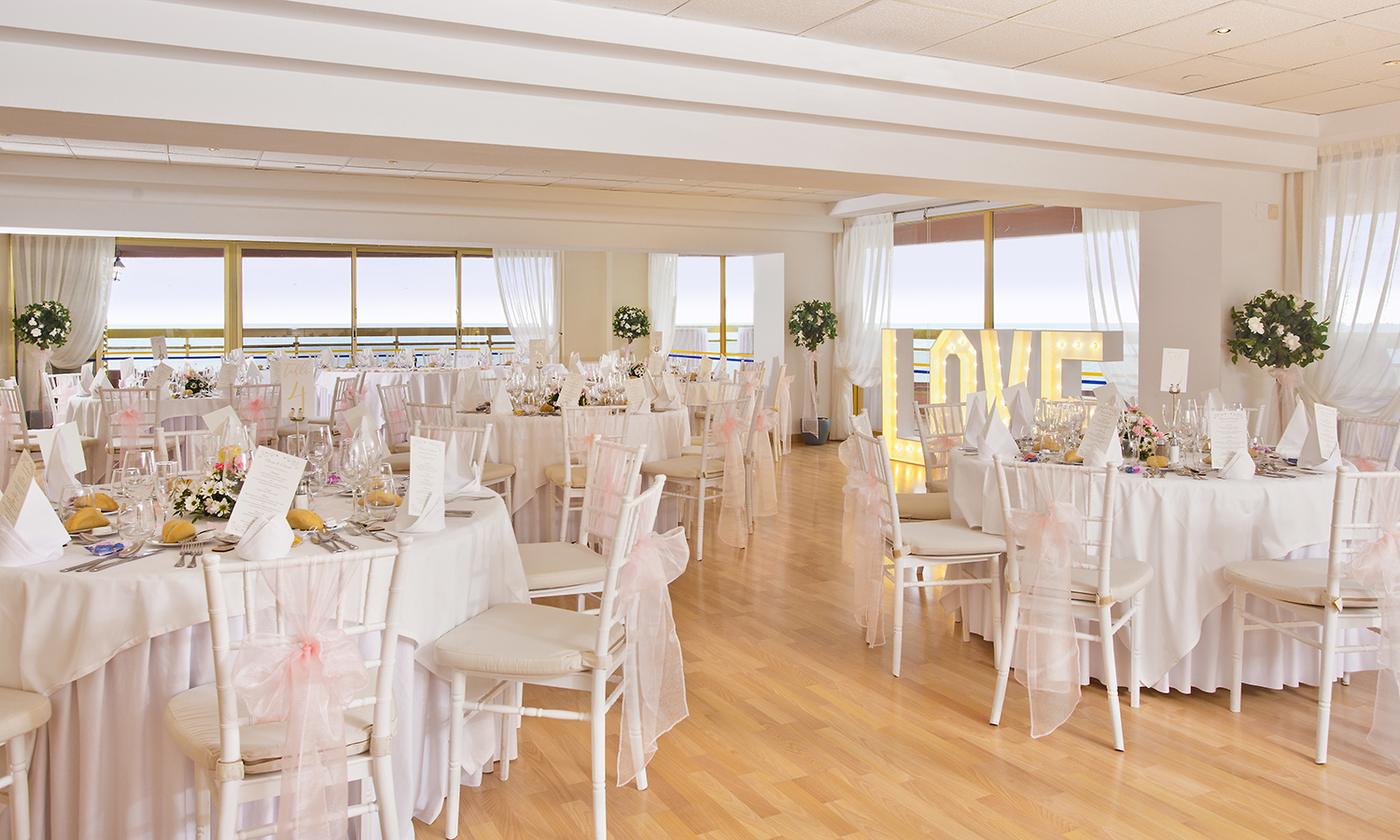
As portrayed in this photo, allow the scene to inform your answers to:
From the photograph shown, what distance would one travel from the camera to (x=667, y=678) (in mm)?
3309

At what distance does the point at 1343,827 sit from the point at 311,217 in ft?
32.5

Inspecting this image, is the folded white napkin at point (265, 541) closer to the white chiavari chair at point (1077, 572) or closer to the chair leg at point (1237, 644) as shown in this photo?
the white chiavari chair at point (1077, 572)

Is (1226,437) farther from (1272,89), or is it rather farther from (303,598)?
(303,598)

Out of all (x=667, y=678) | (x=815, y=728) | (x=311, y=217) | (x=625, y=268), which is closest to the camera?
(x=667, y=678)

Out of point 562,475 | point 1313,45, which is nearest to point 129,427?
point 562,475

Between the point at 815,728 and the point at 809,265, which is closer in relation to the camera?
the point at 815,728

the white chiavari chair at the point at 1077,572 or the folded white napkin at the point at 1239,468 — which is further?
the folded white napkin at the point at 1239,468

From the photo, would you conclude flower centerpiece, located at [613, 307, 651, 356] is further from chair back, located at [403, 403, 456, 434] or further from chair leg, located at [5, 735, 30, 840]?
chair leg, located at [5, 735, 30, 840]

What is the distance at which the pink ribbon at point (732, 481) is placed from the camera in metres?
6.52

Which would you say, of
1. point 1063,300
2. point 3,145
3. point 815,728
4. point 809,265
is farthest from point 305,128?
point 809,265

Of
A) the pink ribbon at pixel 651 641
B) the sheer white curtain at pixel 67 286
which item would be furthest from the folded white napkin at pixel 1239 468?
the sheer white curtain at pixel 67 286

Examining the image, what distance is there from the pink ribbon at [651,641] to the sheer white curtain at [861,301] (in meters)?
9.14

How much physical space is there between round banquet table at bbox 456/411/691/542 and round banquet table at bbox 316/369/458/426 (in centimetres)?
370

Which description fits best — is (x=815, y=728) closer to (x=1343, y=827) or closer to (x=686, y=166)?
(x=1343, y=827)
